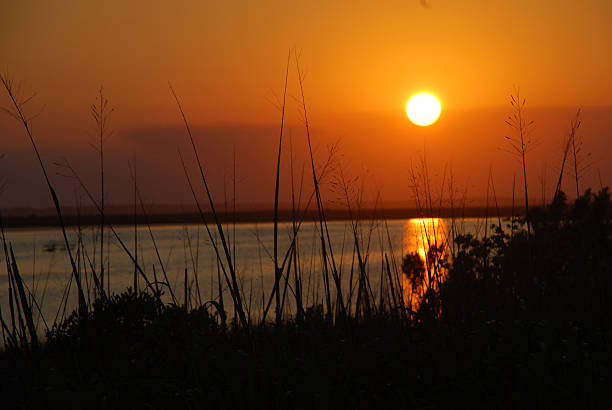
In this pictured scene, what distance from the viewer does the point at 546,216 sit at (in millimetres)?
6168

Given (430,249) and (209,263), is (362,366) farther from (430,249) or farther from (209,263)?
(209,263)

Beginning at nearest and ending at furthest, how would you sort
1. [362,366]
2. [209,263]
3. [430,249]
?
[362,366] < [430,249] < [209,263]

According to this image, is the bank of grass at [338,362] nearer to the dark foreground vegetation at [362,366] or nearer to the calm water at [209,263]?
the dark foreground vegetation at [362,366]

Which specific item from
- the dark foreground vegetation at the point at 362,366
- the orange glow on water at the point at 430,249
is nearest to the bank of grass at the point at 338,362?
the dark foreground vegetation at the point at 362,366

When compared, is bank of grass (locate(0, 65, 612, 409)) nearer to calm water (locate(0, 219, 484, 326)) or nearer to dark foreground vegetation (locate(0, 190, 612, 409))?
dark foreground vegetation (locate(0, 190, 612, 409))

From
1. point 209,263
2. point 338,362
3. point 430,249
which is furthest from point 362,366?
point 209,263

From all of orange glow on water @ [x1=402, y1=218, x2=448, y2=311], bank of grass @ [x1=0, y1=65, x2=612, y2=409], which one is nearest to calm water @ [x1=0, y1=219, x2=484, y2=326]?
orange glow on water @ [x1=402, y1=218, x2=448, y2=311]

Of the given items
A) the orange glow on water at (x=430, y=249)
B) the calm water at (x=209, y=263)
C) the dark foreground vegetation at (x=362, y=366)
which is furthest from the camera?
the calm water at (x=209, y=263)

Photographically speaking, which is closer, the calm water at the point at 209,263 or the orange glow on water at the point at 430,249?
the orange glow on water at the point at 430,249

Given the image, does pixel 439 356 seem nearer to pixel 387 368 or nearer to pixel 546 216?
pixel 387 368

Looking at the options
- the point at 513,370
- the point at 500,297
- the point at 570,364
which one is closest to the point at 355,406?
the point at 513,370

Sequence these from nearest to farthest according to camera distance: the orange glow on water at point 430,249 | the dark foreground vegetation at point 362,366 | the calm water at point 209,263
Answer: the dark foreground vegetation at point 362,366
the orange glow on water at point 430,249
the calm water at point 209,263

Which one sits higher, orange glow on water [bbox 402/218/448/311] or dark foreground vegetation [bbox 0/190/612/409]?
orange glow on water [bbox 402/218/448/311]

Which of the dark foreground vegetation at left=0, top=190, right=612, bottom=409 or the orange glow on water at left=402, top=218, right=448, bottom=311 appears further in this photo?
the orange glow on water at left=402, top=218, right=448, bottom=311
